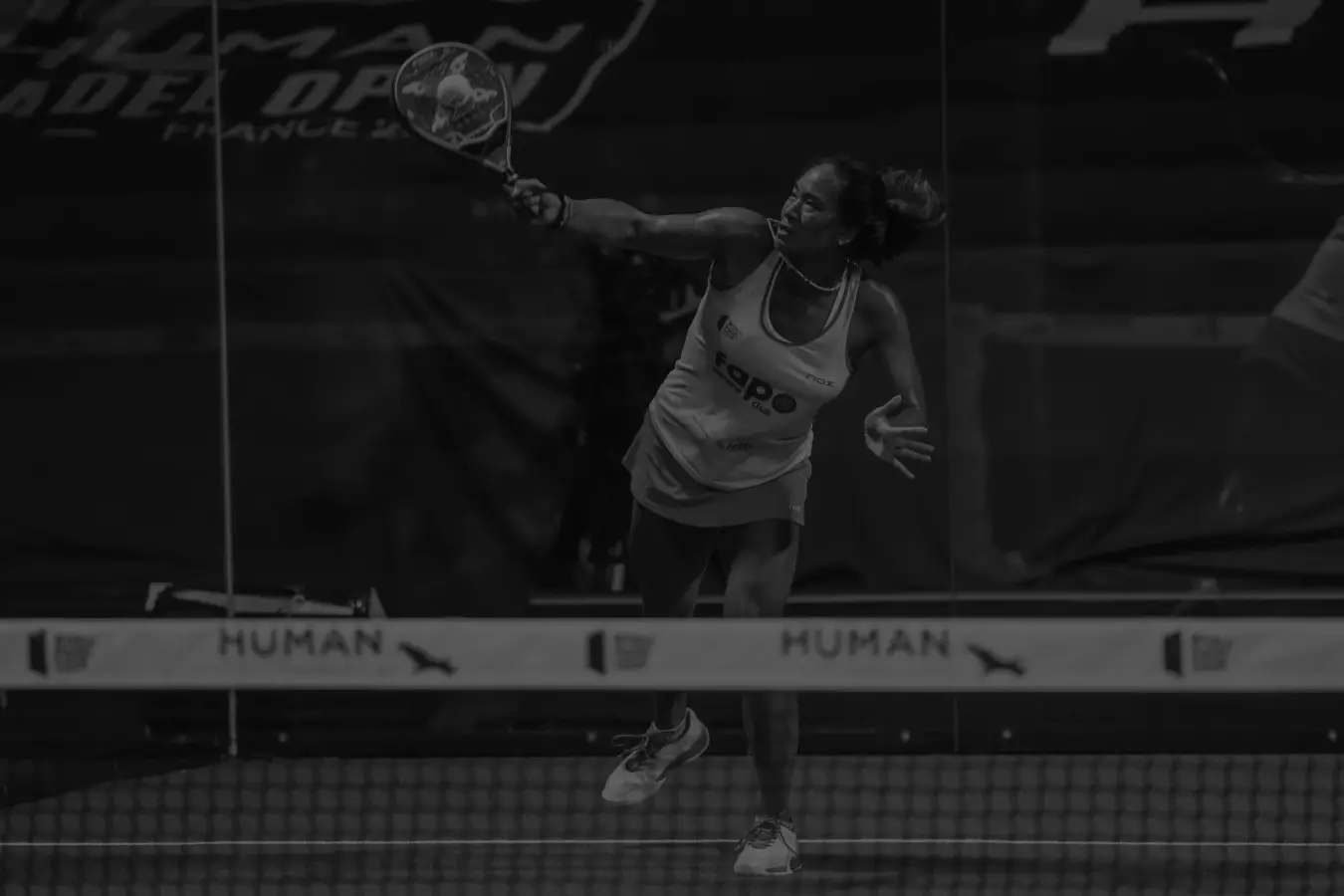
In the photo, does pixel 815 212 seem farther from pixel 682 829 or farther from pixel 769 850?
pixel 682 829

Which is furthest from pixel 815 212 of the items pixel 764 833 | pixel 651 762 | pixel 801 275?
pixel 651 762

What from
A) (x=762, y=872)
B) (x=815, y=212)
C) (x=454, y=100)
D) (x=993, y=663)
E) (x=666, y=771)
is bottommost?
(x=762, y=872)

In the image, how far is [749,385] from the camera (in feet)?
14.6

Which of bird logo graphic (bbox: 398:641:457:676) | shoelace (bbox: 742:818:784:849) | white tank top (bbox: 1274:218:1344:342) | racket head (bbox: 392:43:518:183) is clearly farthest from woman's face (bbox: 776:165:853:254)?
white tank top (bbox: 1274:218:1344:342)

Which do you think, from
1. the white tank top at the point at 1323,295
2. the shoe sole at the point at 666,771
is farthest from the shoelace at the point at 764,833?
the white tank top at the point at 1323,295

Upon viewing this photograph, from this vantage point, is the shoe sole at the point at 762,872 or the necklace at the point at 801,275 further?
the necklace at the point at 801,275

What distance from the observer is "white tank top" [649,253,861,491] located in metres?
4.37

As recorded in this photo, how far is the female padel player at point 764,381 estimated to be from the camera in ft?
14.0

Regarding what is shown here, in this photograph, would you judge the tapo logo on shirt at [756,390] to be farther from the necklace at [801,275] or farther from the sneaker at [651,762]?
the sneaker at [651,762]

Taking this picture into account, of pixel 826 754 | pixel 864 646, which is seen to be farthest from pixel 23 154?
pixel 864 646

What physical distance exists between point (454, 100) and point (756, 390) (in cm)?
92

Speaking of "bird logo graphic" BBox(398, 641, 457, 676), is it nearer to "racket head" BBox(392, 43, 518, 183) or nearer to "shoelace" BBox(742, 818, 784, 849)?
"shoelace" BBox(742, 818, 784, 849)

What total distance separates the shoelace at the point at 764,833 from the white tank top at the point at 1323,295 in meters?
2.36

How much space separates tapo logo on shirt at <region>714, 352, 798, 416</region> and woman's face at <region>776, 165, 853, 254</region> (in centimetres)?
29
